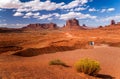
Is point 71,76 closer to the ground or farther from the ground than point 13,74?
closer to the ground

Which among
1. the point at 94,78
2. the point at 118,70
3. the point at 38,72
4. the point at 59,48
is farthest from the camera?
the point at 59,48

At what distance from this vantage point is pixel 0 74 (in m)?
9.30

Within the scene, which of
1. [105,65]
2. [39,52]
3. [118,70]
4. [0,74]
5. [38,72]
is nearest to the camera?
[0,74]

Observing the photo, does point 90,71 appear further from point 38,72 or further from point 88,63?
point 38,72

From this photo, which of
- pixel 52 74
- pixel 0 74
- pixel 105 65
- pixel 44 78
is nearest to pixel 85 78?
pixel 52 74

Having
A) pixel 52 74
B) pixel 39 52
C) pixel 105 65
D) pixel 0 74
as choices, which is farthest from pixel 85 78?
pixel 39 52

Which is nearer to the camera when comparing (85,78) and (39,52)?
(85,78)

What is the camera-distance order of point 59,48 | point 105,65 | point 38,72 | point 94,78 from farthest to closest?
1. point 59,48
2. point 105,65
3. point 94,78
4. point 38,72

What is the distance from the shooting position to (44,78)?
989 cm

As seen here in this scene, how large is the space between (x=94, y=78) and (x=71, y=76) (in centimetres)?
136

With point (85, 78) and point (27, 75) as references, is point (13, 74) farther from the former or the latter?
point (85, 78)

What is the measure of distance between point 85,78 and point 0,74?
433cm

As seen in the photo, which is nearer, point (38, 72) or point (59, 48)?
point (38, 72)

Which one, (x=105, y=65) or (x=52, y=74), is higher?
(x=52, y=74)
